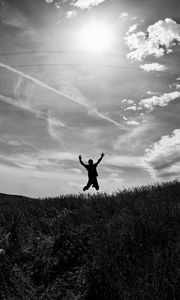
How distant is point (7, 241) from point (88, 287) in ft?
8.92

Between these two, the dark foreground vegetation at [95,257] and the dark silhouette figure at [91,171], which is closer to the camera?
the dark foreground vegetation at [95,257]

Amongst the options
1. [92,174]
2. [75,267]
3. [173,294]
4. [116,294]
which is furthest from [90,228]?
[92,174]

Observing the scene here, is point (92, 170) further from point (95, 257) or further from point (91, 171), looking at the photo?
point (95, 257)

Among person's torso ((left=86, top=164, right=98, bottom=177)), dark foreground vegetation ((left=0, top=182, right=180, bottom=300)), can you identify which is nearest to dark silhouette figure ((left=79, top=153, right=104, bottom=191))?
person's torso ((left=86, top=164, right=98, bottom=177))

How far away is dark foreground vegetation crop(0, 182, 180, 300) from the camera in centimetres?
396

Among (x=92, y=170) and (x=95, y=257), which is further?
(x=92, y=170)

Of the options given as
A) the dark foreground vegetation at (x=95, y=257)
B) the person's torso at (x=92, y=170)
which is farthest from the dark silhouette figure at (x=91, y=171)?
the dark foreground vegetation at (x=95, y=257)

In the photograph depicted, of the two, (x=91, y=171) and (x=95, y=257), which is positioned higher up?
(x=91, y=171)

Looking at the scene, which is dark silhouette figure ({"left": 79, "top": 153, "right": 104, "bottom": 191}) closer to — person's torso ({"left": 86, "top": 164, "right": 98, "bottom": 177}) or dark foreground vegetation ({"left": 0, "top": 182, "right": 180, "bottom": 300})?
person's torso ({"left": 86, "top": 164, "right": 98, "bottom": 177})

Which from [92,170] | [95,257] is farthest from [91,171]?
[95,257]

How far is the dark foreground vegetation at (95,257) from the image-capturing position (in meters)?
3.96

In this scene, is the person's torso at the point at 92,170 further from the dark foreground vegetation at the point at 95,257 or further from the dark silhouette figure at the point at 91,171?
the dark foreground vegetation at the point at 95,257

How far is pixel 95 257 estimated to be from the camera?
4.69 m

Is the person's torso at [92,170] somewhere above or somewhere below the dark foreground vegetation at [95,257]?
above
